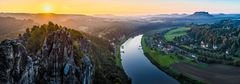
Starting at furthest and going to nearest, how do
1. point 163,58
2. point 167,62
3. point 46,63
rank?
1. point 163,58
2. point 167,62
3. point 46,63

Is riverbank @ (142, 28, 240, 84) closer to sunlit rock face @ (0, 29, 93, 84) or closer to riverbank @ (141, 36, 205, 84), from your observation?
riverbank @ (141, 36, 205, 84)

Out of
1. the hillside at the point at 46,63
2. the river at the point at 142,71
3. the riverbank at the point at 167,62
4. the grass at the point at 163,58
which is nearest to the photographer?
the hillside at the point at 46,63

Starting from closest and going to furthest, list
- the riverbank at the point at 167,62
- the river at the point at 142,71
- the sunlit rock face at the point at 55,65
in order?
1. the sunlit rock face at the point at 55,65
2. the river at the point at 142,71
3. the riverbank at the point at 167,62

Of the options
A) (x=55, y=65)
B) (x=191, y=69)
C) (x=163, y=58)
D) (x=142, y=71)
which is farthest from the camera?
(x=163, y=58)

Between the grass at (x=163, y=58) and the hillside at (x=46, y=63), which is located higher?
the hillside at (x=46, y=63)

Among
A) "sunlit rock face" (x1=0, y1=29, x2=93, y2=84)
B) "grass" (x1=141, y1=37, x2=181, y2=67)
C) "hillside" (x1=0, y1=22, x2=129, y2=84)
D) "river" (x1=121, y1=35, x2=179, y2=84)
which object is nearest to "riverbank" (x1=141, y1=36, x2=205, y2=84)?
"grass" (x1=141, y1=37, x2=181, y2=67)

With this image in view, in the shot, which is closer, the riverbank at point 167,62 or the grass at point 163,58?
the riverbank at point 167,62

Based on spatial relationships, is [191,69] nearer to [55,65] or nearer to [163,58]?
[163,58]

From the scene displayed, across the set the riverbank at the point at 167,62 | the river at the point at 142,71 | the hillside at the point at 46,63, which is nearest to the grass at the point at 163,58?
the riverbank at the point at 167,62

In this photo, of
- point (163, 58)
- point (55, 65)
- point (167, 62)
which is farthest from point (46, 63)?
point (163, 58)

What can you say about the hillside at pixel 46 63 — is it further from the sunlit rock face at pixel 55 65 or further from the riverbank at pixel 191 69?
the riverbank at pixel 191 69

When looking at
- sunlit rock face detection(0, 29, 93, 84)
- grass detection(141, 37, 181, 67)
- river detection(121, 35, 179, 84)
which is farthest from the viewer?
grass detection(141, 37, 181, 67)
